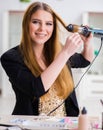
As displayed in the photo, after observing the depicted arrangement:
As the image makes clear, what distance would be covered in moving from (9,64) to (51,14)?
0.30m

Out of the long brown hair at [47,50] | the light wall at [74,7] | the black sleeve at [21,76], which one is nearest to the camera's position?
the black sleeve at [21,76]

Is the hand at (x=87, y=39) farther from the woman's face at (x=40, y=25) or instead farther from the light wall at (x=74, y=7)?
the light wall at (x=74, y=7)

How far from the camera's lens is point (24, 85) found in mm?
1209

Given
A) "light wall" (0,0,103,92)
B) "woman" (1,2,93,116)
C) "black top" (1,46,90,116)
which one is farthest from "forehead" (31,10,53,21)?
"light wall" (0,0,103,92)

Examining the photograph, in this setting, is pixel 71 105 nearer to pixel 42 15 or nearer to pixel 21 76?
pixel 21 76

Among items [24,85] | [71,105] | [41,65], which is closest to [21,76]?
[24,85]

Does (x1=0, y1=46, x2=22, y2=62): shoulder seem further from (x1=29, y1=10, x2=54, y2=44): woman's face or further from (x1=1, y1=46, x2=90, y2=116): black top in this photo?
(x1=29, y1=10, x2=54, y2=44): woman's face

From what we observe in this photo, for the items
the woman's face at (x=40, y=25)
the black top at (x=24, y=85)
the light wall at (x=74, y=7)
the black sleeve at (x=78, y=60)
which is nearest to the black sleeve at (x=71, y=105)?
the black top at (x=24, y=85)

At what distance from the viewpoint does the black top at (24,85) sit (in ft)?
3.92

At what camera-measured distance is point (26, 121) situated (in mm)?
1259

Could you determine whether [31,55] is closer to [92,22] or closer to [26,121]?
[26,121]

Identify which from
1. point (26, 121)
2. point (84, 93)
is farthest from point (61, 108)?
point (84, 93)

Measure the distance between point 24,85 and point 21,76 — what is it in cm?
4

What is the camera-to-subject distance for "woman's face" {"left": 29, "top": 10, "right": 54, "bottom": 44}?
127 centimetres
